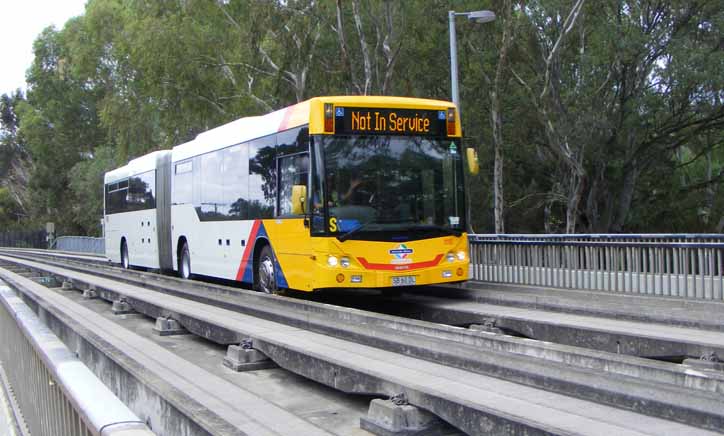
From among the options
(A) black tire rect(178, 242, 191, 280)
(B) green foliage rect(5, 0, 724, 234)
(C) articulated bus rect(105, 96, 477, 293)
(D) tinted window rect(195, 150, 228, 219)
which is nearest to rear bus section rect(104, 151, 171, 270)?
(A) black tire rect(178, 242, 191, 280)

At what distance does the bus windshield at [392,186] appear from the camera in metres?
13.1

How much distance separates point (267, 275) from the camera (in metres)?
15.3

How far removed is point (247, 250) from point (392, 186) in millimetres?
4104

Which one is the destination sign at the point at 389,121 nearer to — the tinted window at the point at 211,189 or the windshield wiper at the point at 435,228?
the windshield wiper at the point at 435,228

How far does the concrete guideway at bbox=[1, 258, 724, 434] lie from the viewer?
216 inches

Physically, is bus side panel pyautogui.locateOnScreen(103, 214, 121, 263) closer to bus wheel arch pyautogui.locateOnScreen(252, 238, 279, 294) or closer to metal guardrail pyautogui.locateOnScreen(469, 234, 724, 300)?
bus wheel arch pyautogui.locateOnScreen(252, 238, 279, 294)

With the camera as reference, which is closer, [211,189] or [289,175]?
[289,175]

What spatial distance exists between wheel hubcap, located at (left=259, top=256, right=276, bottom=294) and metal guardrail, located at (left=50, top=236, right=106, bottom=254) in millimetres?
32444

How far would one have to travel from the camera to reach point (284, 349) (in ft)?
28.8

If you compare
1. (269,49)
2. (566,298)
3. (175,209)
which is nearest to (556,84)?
(269,49)

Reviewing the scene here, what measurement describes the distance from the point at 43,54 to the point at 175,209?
64.6 metres

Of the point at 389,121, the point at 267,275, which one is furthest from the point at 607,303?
the point at 267,275

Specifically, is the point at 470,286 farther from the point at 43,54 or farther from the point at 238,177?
the point at 43,54

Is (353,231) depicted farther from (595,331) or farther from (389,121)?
(595,331)
